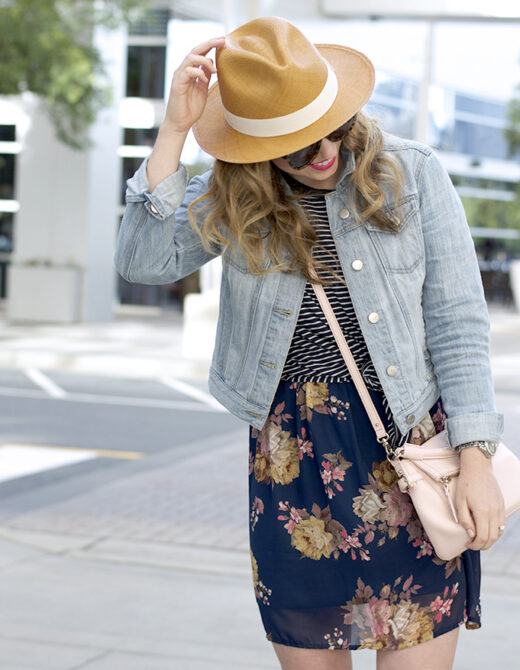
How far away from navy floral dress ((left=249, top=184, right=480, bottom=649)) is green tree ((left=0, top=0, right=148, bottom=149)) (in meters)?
13.9

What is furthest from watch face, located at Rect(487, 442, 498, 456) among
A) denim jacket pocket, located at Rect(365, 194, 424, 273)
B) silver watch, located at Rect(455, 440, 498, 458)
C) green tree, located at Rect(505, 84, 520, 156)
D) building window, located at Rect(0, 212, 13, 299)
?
green tree, located at Rect(505, 84, 520, 156)

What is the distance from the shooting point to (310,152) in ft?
7.22

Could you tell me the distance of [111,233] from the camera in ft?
67.7

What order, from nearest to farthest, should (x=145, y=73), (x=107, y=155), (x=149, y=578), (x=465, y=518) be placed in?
(x=465, y=518) < (x=149, y=578) < (x=107, y=155) < (x=145, y=73)

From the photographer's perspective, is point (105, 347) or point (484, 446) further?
point (105, 347)

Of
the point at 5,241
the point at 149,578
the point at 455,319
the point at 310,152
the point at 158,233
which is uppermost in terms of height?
the point at 310,152

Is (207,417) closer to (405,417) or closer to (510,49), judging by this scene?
(405,417)

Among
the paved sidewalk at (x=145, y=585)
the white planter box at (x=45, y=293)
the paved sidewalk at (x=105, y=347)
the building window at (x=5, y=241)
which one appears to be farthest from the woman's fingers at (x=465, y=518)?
the building window at (x=5, y=241)

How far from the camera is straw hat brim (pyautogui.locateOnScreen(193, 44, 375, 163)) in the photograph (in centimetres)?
217

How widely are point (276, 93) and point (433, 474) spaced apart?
807mm

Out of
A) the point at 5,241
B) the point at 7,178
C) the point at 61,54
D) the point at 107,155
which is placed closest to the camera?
the point at 61,54

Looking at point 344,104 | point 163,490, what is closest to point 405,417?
point 344,104

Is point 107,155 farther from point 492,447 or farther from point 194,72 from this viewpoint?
point 492,447

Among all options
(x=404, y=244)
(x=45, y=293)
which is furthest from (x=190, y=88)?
(x=45, y=293)
